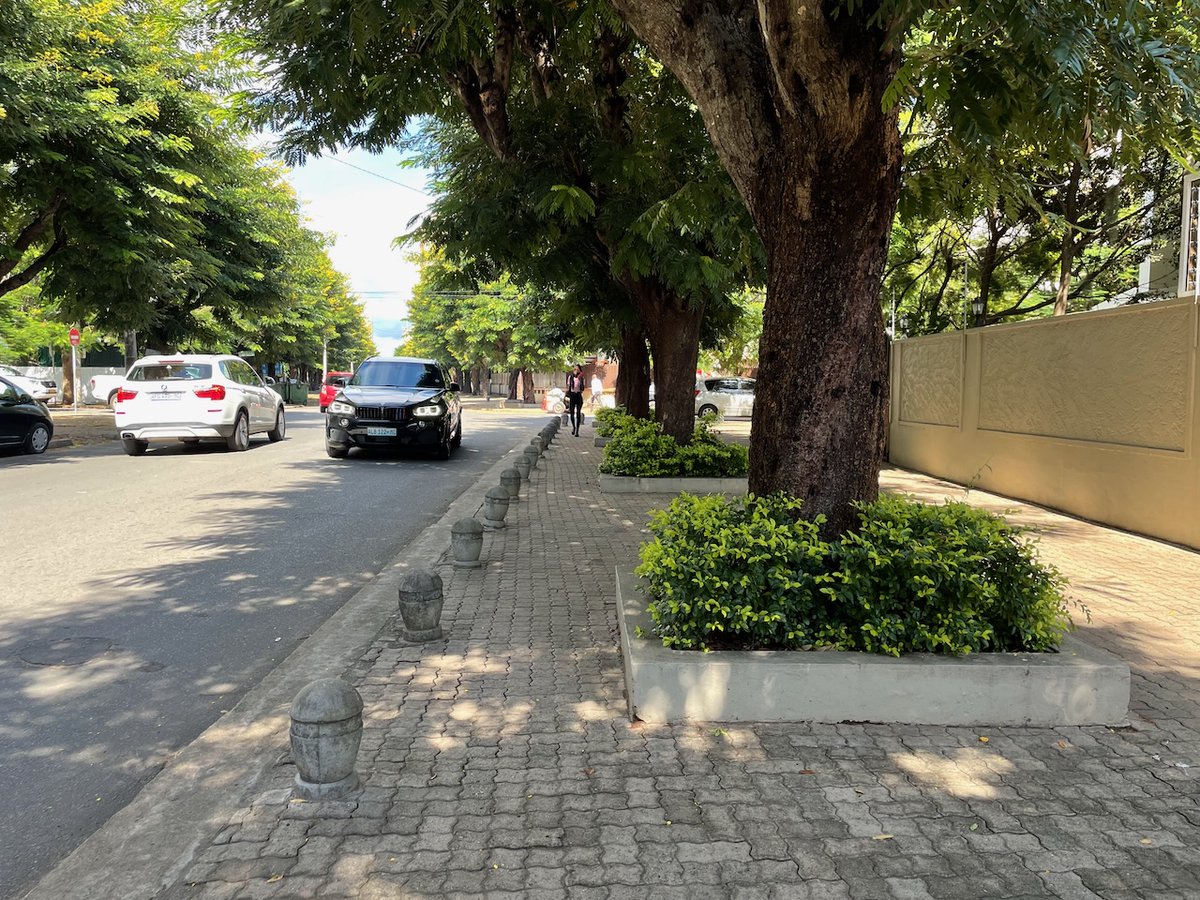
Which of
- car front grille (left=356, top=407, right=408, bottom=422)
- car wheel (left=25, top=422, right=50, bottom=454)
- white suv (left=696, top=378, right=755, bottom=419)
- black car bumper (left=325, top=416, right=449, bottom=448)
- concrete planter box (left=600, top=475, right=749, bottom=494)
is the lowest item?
concrete planter box (left=600, top=475, right=749, bottom=494)

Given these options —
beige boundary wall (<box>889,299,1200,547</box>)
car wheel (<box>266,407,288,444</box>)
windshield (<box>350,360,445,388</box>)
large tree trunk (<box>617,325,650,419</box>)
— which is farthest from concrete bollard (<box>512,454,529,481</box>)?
car wheel (<box>266,407,288,444</box>)

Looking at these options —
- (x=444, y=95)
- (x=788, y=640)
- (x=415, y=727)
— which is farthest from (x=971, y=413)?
(x=415, y=727)

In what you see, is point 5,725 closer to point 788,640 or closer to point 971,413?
point 788,640

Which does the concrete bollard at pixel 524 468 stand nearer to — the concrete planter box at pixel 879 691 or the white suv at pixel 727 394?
the concrete planter box at pixel 879 691

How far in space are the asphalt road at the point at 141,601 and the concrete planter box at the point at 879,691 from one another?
2.23m

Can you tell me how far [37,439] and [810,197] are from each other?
1596cm

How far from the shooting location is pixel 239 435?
1585cm

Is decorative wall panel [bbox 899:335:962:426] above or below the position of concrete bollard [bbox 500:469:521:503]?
above

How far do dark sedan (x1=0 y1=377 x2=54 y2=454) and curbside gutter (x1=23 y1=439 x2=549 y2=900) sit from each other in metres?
12.8

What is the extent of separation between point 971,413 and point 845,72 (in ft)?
29.4

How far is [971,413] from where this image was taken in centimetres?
1184

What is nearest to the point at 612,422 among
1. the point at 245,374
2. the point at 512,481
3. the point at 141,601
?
the point at 512,481

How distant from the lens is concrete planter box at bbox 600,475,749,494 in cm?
1098

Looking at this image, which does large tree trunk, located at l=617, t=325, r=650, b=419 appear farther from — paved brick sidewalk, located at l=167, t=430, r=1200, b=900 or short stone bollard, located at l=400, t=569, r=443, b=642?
paved brick sidewalk, located at l=167, t=430, r=1200, b=900
